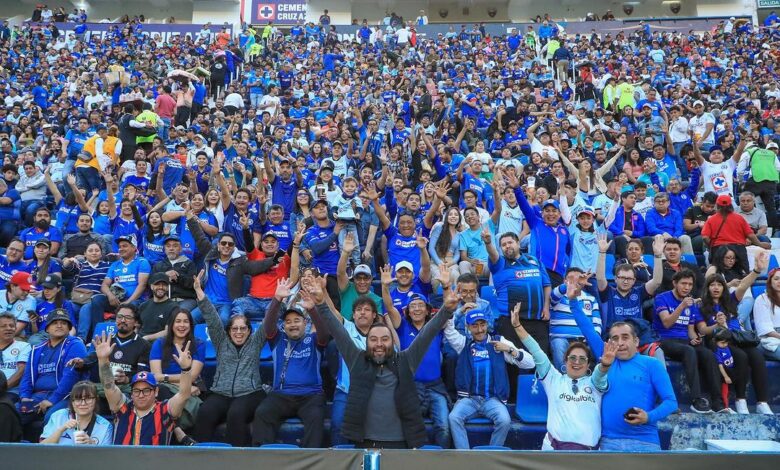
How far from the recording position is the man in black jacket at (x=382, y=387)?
471cm

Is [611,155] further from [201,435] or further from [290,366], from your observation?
[201,435]

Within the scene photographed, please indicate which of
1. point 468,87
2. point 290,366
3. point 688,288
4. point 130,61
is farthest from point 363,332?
point 130,61

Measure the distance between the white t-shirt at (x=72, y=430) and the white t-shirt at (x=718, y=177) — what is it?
29.9ft

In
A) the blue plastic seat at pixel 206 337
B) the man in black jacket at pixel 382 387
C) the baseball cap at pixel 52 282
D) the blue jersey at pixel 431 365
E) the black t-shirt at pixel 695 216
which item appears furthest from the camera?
the black t-shirt at pixel 695 216

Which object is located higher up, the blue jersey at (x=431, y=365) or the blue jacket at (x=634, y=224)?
the blue jacket at (x=634, y=224)

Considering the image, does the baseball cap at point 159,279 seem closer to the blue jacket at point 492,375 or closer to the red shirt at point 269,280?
the red shirt at point 269,280

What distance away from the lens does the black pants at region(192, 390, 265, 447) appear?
5.21m

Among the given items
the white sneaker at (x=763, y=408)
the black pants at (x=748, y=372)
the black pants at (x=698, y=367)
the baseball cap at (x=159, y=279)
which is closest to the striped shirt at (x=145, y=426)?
the baseball cap at (x=159, y=279)

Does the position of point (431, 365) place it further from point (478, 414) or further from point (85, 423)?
point (85, 423)

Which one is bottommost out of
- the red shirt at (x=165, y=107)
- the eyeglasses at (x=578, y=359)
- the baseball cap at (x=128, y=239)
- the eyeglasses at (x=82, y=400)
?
the eyeglasses at (x=82, y=400)

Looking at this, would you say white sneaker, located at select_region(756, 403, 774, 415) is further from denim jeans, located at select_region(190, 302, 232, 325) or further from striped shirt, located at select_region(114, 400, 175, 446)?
denim jeans, located at select_region(190, 302, 232, 325)

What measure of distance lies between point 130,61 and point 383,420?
19.5 m

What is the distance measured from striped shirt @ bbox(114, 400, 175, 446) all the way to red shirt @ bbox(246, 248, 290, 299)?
226 centimetres

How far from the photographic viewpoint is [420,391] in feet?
18.3
